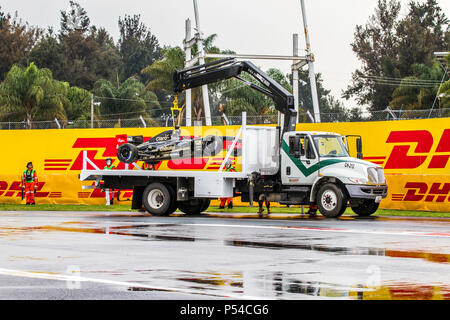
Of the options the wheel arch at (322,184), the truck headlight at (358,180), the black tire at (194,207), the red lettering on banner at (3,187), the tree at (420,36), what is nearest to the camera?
the truck headlight at (358,180)

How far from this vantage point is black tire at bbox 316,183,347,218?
70.7ft

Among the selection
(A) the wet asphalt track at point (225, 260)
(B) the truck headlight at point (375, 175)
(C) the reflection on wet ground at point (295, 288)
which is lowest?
(C) the reflection on wet ground at point (295, 288)

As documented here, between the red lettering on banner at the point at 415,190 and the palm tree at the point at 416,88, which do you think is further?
the palm tree at the point at 416,88

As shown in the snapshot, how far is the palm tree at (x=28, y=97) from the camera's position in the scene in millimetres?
59625

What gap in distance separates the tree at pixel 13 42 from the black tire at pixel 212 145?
7321 cm

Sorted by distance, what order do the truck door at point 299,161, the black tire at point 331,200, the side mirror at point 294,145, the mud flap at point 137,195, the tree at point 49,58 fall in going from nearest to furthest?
the black tire at point 331,200 → the truck door at point 299,161 → the side mirror at point 294,145 → the mud flap at point 137,195 → the tree at point 49,58

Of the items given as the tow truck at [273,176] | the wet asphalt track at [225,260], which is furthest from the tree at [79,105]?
the wet asphalt track at [225,260]

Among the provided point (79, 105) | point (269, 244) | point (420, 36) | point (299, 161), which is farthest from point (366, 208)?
point (420, 36)

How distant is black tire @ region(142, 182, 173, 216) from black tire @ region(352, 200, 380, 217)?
5426mm

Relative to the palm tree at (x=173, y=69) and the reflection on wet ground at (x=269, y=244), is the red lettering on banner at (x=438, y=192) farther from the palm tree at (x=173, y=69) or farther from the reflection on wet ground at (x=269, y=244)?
the palm tree at (x=173, y=69)

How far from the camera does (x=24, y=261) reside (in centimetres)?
1175

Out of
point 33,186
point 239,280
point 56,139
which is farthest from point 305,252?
point 56,139

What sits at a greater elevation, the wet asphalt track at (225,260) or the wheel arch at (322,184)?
the wheel arch at (322,184)

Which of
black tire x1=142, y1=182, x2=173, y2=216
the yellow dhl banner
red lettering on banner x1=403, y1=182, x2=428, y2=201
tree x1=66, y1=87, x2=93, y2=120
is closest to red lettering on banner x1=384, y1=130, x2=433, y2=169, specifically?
the yellow dhl banner
